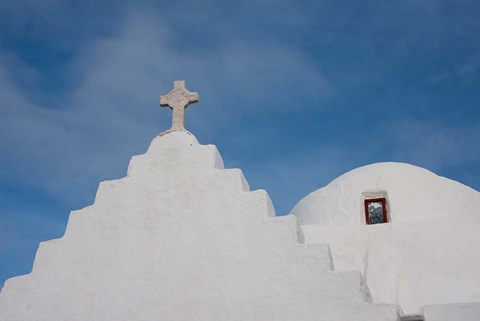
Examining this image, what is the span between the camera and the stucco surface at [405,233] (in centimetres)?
1065

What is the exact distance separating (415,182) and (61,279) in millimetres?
8239

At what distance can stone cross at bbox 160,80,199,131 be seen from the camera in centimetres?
1006

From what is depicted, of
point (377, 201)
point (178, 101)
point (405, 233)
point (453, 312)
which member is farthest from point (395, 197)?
point (453, 312)

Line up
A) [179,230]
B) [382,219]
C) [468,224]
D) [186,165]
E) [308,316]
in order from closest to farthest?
[308,316]
[179,230]
[186,165]
[468,224]
[382,219]

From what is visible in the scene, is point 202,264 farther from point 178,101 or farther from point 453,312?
point 453,312

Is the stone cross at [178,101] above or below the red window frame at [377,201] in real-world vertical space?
above

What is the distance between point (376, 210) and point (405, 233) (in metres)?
1.56

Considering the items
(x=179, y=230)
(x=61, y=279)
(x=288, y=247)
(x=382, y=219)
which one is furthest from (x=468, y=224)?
(x=61, y=279)

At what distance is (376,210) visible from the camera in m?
13.4

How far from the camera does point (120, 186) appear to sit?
9.38m

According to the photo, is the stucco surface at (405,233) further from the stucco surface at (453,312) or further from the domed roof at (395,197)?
the stucco surface at (453,312)

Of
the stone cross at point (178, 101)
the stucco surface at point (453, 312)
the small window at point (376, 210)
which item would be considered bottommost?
the stucco surface at point (453, 312)

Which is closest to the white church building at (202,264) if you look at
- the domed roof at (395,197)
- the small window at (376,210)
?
the domed roof at (395,197)

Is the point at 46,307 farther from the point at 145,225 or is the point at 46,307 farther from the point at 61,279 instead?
the point at 145,225
